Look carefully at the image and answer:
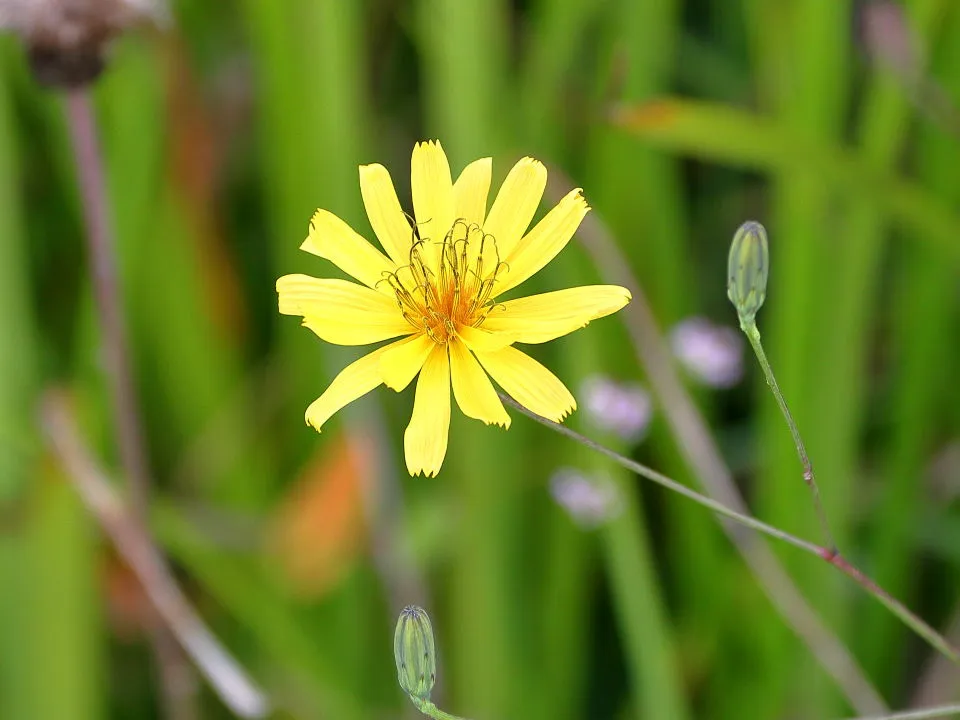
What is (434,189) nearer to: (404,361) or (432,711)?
(404,361)

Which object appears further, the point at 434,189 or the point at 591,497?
the point at 591,497

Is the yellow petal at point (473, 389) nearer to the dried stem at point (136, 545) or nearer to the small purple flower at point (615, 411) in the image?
the small purple flower at point (615, 411)

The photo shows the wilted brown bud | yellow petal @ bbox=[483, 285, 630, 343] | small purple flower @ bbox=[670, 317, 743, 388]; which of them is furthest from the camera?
small purple flower @ bbox=[670, 317, 743, 388]

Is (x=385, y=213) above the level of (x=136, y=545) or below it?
above

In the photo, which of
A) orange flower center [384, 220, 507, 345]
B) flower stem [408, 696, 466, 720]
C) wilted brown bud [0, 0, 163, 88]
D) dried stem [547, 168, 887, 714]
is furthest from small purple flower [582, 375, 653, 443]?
wilted brown bud [0, 0, 163, 88]

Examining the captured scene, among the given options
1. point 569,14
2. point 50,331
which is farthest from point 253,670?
point 569,14

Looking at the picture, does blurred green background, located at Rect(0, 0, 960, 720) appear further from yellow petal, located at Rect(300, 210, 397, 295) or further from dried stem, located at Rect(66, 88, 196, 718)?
yellow petal, located at Rect(300, 210, 397, 295)

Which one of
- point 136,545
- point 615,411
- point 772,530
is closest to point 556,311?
point 772,530
